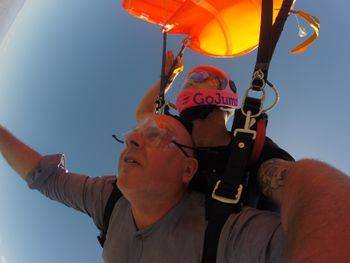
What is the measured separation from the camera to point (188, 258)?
1.06 meters

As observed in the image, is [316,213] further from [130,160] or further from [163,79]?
[163,79]

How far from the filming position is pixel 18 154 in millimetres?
1711

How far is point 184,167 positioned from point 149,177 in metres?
0.16

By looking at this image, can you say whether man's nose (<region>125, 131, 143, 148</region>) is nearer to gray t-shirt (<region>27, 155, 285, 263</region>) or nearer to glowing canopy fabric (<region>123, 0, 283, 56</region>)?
gray t-shirt (<region>27, 155, 285, 263</region>)

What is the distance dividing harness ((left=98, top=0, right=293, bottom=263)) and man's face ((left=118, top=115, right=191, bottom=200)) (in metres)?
0.20

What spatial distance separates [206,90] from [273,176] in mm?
567

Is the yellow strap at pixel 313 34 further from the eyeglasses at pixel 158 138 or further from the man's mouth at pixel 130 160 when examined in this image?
the man's mouth at pixel 130 160

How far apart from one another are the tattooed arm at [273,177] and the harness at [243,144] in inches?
2.0

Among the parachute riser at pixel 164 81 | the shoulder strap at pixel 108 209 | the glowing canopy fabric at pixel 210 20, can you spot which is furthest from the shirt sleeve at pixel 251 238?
the glowing canopy fabric at pixel 210 20

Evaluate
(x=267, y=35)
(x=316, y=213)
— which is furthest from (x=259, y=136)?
(x=316, y=213)

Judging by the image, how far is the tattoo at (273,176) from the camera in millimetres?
1041

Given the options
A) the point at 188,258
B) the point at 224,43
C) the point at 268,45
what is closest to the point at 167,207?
the point at 188,258

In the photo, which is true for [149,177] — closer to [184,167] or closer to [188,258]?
[184,167]

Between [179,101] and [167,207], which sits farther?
[179,101]
